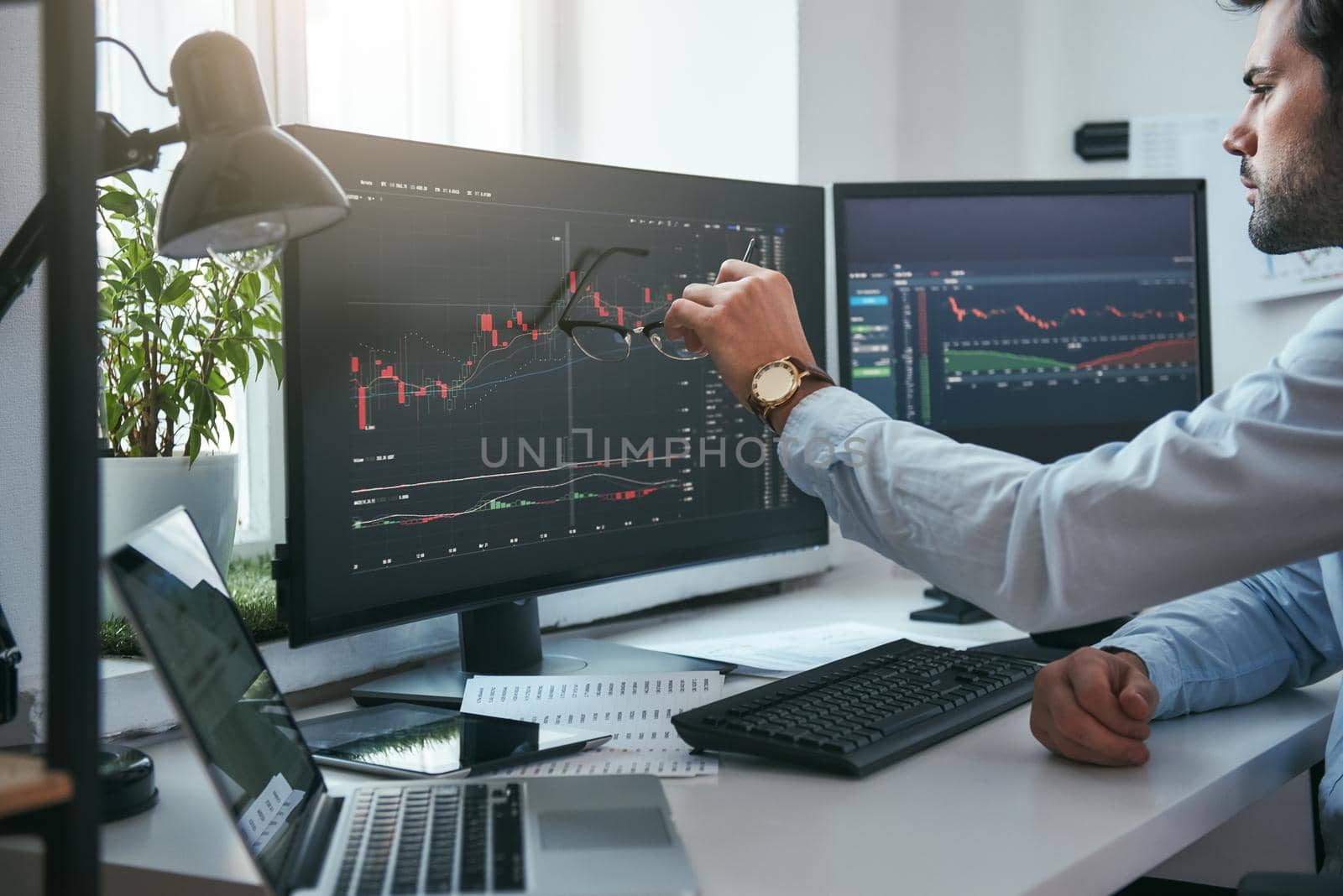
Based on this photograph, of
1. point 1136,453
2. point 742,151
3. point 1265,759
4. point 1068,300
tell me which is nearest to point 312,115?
point 742,151

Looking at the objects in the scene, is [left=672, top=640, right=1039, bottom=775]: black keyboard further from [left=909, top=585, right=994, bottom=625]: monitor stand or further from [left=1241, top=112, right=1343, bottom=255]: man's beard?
[left=1241, top=112, right=1343, bottom=255]: man's beard

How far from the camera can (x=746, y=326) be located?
1.10 metres

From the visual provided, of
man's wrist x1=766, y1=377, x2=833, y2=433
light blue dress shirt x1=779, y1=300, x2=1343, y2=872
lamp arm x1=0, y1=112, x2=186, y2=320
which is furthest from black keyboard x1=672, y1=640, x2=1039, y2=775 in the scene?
lamp arm x1=0, y1=112, x2=186, y2=320

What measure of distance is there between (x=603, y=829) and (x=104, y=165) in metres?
0.56

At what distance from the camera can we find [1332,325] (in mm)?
937

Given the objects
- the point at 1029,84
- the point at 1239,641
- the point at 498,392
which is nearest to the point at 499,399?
the point at 498,392

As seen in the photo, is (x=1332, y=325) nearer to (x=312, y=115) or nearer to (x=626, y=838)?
(x=626, y=838)

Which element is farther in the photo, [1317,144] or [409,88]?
[409,88]

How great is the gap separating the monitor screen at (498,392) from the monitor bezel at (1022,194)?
201 millimetres

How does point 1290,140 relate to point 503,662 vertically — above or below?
above

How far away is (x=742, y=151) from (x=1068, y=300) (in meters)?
0.57

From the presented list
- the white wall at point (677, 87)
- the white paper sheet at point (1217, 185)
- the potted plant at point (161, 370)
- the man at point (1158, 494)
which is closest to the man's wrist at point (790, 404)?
the man at point (1158, 494)

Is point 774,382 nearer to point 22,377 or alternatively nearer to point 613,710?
point 613,710

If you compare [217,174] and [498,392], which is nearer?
[217,174]
